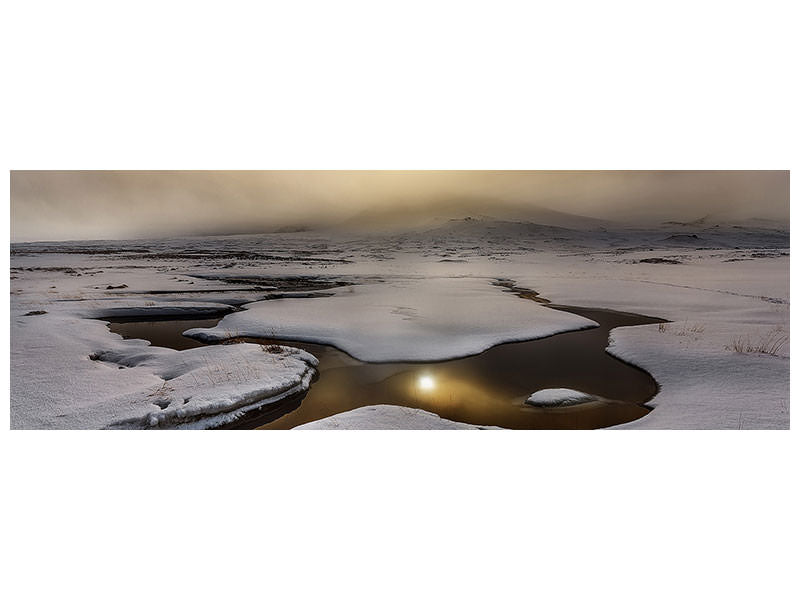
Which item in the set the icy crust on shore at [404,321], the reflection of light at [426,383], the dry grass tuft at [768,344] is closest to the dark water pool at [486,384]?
the reflection of light at [426,383]

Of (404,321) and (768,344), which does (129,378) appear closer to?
(404,321)

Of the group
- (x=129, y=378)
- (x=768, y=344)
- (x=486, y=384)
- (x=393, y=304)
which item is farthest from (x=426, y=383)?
(x=768, y=344)

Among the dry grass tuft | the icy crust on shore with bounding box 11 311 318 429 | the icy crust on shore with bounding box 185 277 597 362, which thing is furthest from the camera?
the icy crust on shore with bounding box 185 277 597 362

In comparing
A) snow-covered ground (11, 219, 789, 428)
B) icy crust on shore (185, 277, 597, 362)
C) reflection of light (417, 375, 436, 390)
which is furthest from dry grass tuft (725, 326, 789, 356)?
reflection of light (417, 375, 436, 390)

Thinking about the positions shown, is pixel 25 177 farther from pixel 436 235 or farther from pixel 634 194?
pixel 634 194

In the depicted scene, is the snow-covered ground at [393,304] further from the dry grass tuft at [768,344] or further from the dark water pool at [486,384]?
the dark water pool at [486,384]

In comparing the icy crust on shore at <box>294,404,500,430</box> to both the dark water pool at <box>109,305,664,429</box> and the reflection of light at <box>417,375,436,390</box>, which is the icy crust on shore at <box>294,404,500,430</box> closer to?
the dark water pool at <box>109,305,664,429</box>

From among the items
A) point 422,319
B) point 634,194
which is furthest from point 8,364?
point 634,194
